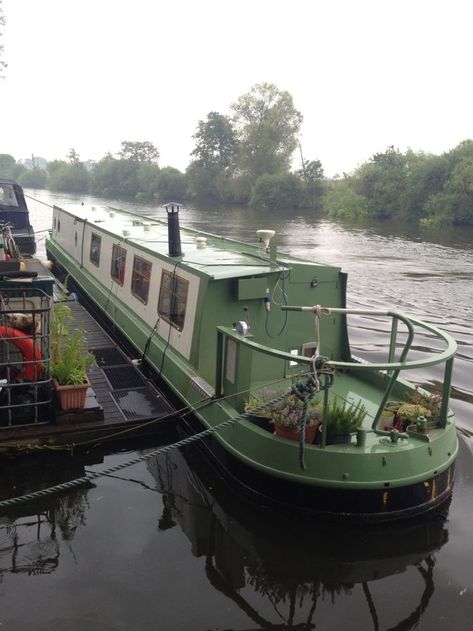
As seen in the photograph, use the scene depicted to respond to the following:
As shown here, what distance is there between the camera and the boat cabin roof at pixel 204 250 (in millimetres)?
7398

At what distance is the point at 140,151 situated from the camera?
3546 inches

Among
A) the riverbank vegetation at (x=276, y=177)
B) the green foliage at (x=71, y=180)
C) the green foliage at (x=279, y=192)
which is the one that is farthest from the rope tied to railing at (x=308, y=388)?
the green foliage at (x=71, y=180)

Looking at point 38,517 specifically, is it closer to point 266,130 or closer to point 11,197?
point 11,197

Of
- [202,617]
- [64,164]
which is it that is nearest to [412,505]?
[202,617]

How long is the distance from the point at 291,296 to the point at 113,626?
451 centimetres

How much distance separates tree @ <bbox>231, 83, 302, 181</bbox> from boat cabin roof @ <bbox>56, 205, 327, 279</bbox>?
51.2 m

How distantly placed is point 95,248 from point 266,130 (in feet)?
173

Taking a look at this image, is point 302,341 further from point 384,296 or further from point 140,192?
point 140,192

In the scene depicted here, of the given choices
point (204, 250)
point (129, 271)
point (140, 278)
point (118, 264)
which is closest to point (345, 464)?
point (204, 250)

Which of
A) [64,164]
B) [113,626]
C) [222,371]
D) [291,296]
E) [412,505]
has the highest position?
[64,164]

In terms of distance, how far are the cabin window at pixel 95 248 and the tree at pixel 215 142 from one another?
56549 millimetres

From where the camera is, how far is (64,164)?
99.3 metres

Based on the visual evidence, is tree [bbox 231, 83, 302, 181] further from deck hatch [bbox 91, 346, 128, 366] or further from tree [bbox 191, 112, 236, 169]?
deck hatch [bbox 91, 346, 128, 366]

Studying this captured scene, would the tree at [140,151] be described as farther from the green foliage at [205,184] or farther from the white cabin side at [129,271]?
the white cabin side at [129,271]
